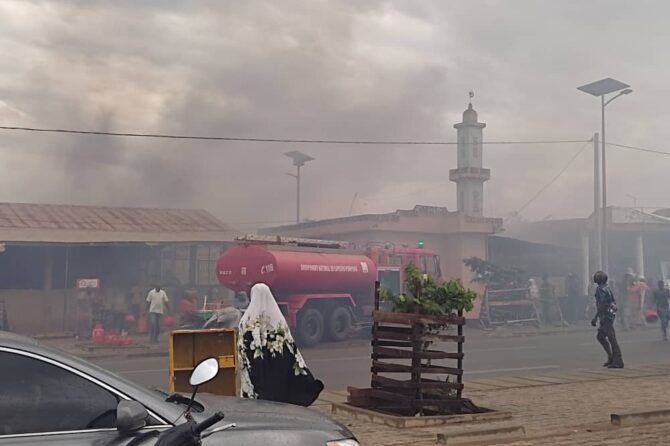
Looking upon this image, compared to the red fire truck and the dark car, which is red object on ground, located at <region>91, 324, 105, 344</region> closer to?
the red fire truck

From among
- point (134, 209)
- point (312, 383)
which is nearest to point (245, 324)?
point (312, 383)

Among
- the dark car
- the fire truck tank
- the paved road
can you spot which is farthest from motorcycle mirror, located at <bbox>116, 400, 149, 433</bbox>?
the fire truck tank

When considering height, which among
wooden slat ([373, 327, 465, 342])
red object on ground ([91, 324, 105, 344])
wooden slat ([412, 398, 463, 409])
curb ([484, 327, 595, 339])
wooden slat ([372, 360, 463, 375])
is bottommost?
curb ([484, 327, 595, 339])

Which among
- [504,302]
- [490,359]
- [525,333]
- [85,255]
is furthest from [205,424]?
[504,302]

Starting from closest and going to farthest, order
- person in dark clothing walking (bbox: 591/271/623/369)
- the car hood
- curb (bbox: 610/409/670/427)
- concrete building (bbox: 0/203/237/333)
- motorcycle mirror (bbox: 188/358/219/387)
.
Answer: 1. motorcycle mirror (bbox: 188/358/219/387)
2. the car hood
3. curb (bbox: 610/409/670/427)
4. person in dark clothing walking (bbox: 591/271/623/369)
5. concrete building (bbox: 0/203/237/333)

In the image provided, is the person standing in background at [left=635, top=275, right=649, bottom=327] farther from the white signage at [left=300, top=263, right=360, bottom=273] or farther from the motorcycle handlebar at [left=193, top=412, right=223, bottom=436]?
the motorcycle handlebar at [left=193, top=412, right=223, bottom=436]

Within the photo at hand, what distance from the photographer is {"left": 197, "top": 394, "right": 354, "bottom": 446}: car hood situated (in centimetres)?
296

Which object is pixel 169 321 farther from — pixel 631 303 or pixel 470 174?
pixel 470 174

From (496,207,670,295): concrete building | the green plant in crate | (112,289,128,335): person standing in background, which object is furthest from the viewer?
(496,207,670,295): concrete building

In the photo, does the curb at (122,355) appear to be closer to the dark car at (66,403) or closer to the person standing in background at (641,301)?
the dark car at (66,403)

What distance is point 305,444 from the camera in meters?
3.06

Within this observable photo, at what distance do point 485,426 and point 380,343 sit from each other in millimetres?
1412

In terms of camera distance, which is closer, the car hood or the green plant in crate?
the car hood

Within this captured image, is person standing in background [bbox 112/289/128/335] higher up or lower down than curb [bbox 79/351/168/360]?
higher up
